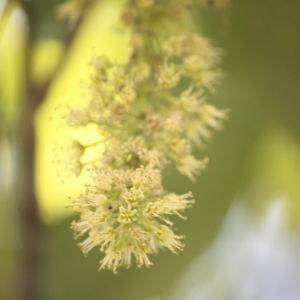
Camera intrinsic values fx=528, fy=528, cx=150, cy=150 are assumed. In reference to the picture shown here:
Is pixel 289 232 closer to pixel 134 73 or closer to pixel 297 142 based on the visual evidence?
pixel 297 142

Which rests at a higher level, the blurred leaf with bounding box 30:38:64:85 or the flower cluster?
the blurred leaf with bounding box 30:38:64:85

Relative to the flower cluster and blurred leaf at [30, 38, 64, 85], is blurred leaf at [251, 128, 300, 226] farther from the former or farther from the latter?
blurred leaf at [30, 38, 64, 85]

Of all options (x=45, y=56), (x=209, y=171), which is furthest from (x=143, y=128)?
(x=45, y=56)

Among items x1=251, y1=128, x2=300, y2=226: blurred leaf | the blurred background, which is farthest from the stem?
x1=251, y1=128, x2=300, y2=226: blurred leaf

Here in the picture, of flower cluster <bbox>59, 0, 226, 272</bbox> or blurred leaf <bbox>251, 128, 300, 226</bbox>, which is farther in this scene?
blurred leaf <bbox>251, 128, 300, 226</bbox>

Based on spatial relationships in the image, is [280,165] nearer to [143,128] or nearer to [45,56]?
[143,128]

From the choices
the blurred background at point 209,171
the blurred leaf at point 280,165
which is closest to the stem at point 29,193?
the blurred background at point 209,171
